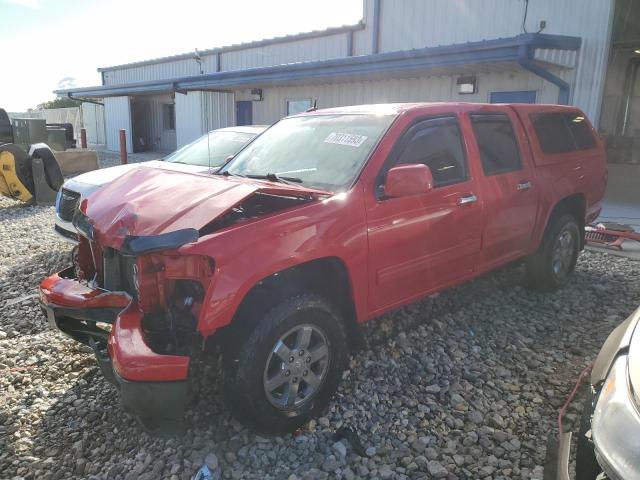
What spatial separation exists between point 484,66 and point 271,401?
9492 mm

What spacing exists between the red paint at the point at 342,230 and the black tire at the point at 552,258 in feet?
1.29

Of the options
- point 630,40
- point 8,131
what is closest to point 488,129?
Result: point 630,40

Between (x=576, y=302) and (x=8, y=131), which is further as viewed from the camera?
(x=8, y=131)

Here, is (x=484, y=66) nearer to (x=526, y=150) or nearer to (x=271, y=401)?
(x=526, y=150)

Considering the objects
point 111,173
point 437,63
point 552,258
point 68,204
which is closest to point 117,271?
point 68,204

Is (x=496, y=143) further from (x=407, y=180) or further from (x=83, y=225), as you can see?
(x=83, y=225)

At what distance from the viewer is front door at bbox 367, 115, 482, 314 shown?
3.32m

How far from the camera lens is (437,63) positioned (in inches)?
400

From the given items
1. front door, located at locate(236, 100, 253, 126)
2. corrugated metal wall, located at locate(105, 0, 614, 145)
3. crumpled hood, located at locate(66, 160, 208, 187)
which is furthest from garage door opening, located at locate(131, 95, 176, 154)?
crumpled hood, located at locate(66, 160, 208, 187)

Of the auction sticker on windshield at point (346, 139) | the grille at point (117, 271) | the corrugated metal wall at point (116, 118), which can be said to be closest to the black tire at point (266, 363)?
the grille at point (117, 271)

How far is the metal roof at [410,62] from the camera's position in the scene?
29.1ft

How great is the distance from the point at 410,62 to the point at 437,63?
70cm

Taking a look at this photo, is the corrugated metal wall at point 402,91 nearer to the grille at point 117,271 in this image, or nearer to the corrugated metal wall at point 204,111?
the corrugated metal wall at point 204,111

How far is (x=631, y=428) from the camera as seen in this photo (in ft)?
5.54
